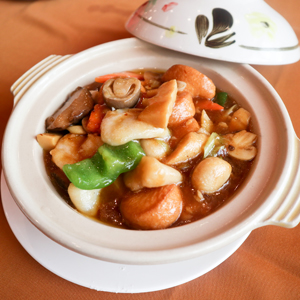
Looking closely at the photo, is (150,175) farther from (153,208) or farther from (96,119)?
(96,119)

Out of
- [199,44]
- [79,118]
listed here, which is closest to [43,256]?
[79,118]

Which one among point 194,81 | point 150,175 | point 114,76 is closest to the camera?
point 150,175

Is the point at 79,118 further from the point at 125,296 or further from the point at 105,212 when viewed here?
the point at 125,296

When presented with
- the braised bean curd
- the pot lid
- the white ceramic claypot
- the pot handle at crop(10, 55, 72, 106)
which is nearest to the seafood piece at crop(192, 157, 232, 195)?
the braised bean curd

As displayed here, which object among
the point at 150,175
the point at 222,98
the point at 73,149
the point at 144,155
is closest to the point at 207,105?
the point at 222,98

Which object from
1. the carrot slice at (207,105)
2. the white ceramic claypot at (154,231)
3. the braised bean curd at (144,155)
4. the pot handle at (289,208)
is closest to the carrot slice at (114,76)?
the white ceramic claypot at (154,231)
